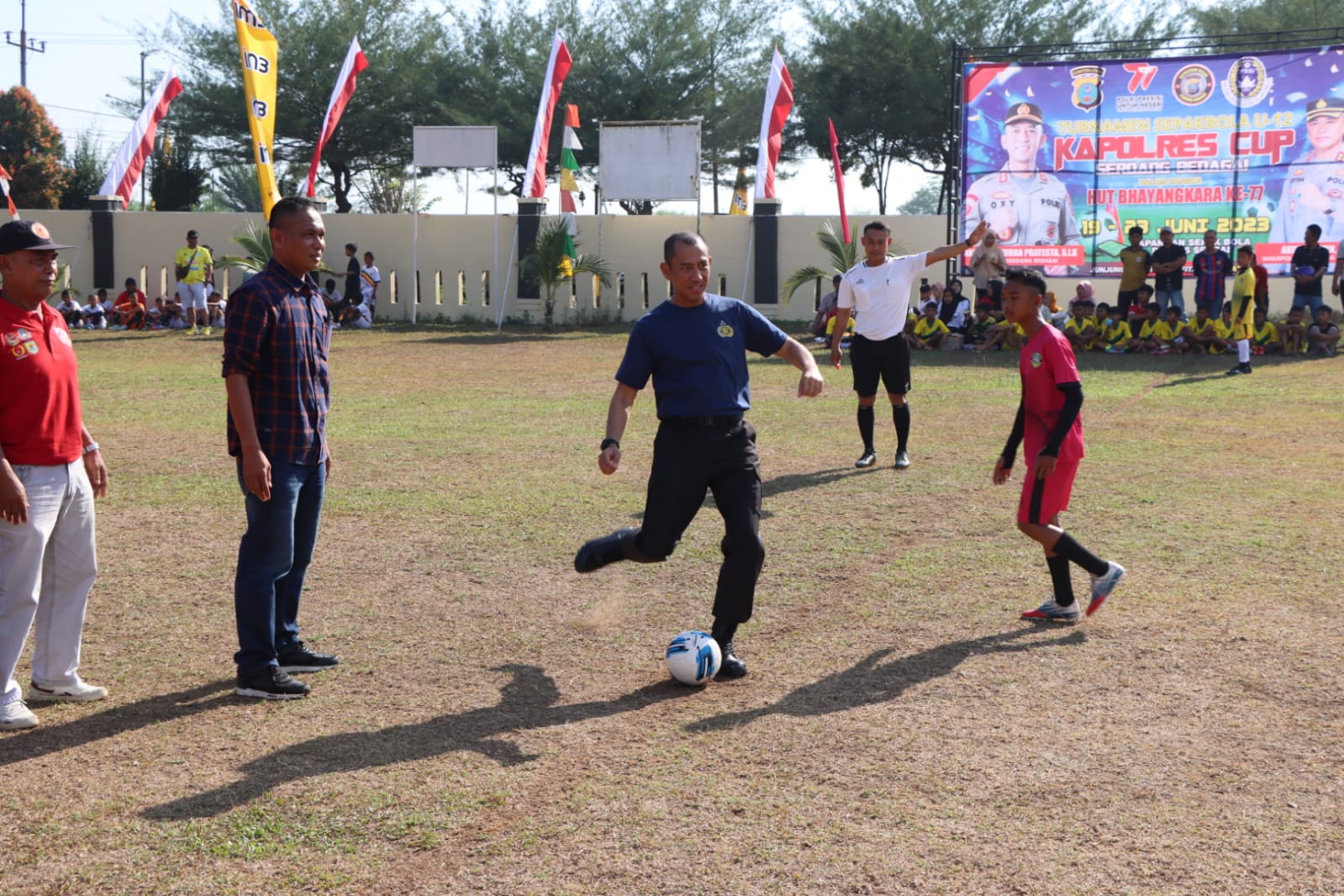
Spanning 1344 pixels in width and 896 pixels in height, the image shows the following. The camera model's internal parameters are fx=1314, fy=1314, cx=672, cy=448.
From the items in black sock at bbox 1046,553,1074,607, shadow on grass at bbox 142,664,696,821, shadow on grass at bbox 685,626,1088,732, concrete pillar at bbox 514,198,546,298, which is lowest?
shadow on grass at bbox 142,664,696,821

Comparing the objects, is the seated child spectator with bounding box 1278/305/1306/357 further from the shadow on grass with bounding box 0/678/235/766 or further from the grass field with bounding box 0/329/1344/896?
the shadow on grass with bounding box 0/678/235/766

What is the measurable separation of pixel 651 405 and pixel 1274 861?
12213 millimetres

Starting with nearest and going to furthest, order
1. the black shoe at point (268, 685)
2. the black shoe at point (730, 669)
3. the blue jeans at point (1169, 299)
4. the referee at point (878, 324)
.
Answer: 1. the black shoe at point (268, 685)
2. the black shoe at point (730, 669)
3. the referee at point (878, 324)
4. the blue jeans at point (1169, 299)

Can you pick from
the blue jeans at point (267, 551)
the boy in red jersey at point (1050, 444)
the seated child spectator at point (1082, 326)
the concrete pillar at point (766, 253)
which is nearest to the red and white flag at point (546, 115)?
the concrete pillar at point (766, 253)

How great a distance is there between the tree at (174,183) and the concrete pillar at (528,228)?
53.0 ft

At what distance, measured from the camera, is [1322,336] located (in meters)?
20.1

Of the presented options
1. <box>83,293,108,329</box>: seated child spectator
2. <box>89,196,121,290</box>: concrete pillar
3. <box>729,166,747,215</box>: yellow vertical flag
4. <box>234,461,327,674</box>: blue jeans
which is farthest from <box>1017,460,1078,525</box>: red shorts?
<box>729,166,747,215</box>: yellow vertical flag

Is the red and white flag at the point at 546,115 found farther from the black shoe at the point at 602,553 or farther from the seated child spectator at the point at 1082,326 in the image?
the black shoe at the point at 602,553

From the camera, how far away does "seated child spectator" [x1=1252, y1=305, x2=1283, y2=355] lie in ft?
67.5

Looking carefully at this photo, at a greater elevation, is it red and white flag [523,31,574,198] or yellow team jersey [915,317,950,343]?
red and white flag [523,31,574,198]

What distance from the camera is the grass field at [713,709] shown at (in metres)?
3.97

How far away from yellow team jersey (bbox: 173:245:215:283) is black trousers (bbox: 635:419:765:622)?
22694 millimetres

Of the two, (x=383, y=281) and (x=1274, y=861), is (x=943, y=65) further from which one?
(x=1274, y=861)

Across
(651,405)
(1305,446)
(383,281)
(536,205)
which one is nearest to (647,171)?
(536,205)
